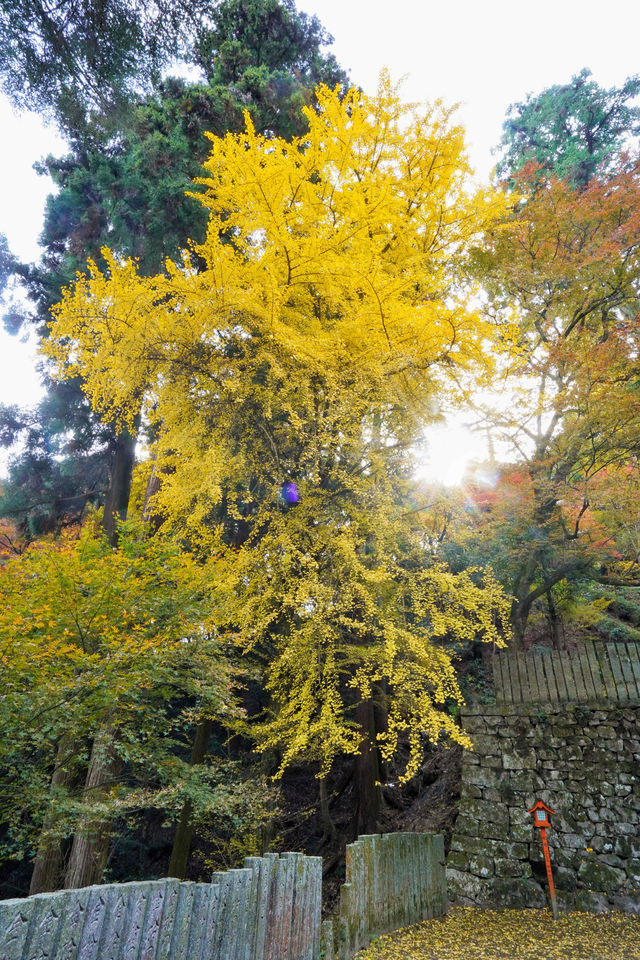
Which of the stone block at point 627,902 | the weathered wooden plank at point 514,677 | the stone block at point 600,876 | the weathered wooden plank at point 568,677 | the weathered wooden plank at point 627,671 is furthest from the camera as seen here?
the weathered wooden plank at point 514,677

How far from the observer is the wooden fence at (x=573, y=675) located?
6738mm

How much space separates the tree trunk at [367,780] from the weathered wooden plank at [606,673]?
3.37 metres

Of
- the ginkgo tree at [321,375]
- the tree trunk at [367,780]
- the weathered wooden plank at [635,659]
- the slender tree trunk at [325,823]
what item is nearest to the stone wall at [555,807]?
the weathered wooden plank at [635,659]

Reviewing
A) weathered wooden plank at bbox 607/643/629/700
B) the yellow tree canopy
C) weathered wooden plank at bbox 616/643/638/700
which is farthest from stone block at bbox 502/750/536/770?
the yellow tree canopy

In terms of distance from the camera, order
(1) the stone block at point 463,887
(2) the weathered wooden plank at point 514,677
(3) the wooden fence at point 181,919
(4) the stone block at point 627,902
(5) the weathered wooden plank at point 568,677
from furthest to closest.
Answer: (2) the weathered wooden plank at point 514,677
(5) the weathered wooden plank at point 568,677
(1) the stone block at point 463,887
(4) the stone block at point 627,902
(3) the wooden fence at point 181,919

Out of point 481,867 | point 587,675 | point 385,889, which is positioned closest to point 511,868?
point 481,867

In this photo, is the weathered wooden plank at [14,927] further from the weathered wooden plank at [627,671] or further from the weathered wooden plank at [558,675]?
the weathered wooden plank at [627,671]

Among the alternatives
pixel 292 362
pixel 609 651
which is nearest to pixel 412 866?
pixel 609 651

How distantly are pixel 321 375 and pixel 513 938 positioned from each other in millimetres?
6634

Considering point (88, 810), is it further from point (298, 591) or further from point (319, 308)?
point (319, 308)

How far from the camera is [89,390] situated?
6938 mm

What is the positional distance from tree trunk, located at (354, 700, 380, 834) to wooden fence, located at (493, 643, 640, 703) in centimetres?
221

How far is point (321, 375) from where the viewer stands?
22.8 feet

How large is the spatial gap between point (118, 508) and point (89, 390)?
386 centimetres
